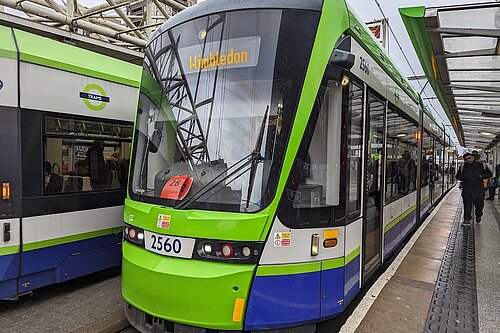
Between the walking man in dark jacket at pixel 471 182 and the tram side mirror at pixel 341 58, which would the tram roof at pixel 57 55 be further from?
the walking man in dark jacket at pixel 471 182

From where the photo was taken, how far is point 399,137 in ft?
20.9

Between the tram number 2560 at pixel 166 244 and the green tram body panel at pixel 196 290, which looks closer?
the green tram body panel at pixel 196 290

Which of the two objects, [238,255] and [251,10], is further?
[251,10]

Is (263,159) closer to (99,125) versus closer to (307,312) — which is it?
(307,312)

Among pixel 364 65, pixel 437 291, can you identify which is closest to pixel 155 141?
pixel 364 65

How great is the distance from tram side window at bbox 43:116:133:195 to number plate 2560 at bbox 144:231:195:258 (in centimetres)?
182

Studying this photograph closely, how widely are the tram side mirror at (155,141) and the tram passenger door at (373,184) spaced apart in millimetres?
2125

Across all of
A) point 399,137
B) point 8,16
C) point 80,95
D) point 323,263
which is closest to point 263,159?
point 323,263

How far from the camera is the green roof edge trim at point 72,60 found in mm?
4414

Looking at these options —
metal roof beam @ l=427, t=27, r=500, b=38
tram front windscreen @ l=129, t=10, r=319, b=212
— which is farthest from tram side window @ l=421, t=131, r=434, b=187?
tram front windscreen @ l=129, t=10, r=319, b=212

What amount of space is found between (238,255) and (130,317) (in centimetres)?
130

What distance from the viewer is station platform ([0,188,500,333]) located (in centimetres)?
404

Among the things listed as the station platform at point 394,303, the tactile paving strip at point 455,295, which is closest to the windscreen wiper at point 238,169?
the station platform at point 394,303

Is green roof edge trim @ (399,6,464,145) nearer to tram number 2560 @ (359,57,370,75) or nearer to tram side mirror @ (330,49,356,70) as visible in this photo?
tram number 2560 @ (359,57,370,75)
